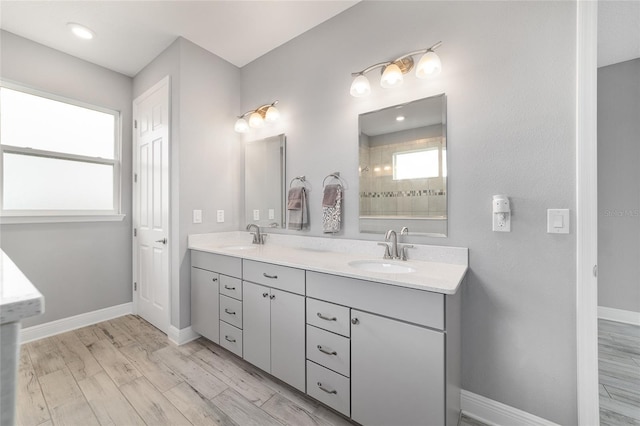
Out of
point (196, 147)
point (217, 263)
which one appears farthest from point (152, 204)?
point (217, 263)

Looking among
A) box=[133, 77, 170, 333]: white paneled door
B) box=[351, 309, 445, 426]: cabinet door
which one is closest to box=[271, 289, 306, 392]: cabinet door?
box=[351, 309, 445, 426]: cabinet door

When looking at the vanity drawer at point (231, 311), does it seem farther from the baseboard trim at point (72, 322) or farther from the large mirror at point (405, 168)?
the baseboard trim at point (72, 322)

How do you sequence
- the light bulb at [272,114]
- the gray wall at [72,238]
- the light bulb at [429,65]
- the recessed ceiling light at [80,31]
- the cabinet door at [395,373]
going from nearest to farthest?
the cabinet door at [395,373], the light bulb at [429,65], the recessed ceiling light at [80,31], the gray wall at [72,238], the light bulb at [272,114]

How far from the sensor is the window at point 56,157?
2256mm

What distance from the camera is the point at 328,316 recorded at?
4.69ft

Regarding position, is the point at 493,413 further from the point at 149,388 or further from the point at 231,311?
the point at 149,388

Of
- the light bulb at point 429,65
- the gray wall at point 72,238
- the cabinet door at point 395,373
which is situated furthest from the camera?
the gray wall at point 72,238

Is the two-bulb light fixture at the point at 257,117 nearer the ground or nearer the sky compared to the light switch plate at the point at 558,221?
nearer the sky

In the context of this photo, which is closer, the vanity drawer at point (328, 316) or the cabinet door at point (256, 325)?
the vanity drawer at point (328, 316)

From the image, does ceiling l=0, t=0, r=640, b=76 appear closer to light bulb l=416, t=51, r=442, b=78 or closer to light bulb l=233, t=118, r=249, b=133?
light bulb l=233, t=118, r=249, b=133

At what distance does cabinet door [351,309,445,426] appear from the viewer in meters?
1.13

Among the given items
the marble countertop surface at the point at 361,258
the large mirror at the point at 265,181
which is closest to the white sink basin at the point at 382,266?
the marble countertop surface at the point at 361,258

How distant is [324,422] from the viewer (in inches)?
56.2

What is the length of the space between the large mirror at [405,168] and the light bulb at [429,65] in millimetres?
149
